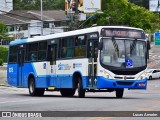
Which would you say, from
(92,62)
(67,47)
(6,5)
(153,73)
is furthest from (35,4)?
(92,62)

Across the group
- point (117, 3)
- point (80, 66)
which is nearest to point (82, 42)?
point (80, 66)

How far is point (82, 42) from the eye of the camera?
25.3 m

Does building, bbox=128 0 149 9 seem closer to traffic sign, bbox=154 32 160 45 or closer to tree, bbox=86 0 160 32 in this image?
tree, bbox=86 0 160 32

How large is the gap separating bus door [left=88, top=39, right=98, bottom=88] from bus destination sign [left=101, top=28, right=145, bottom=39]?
608mm

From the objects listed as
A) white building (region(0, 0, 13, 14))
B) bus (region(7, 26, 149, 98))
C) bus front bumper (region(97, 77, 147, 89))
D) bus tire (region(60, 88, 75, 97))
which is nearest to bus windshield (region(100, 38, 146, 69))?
bus (region(7, 26, 149, 98))

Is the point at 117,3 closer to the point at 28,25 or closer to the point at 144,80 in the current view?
the point at 28,25

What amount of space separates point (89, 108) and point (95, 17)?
62.0 meters

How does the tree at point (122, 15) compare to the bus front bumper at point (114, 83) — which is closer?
the bus front bumper at point (114, 83)

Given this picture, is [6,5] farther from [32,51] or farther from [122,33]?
[122,33]

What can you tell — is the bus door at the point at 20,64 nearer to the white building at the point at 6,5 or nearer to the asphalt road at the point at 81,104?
the asphalt road at the point at 81,104

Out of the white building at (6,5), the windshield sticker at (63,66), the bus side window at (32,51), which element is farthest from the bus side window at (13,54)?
the white building at (6,5)

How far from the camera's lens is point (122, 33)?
Answer: 968 inches

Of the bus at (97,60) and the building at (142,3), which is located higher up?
the building at (142,3)

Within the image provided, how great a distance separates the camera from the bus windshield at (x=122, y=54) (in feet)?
78.7
